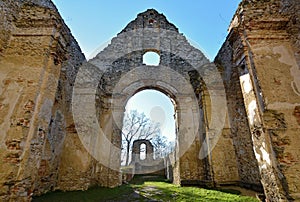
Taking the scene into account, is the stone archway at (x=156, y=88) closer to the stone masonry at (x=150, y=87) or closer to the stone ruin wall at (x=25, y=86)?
the stone masonry at (x=150, y=87)

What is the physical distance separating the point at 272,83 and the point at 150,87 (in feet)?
23.2

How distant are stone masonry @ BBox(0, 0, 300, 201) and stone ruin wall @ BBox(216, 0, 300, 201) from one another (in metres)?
0.02

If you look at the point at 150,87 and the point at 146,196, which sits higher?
the point at 150,87

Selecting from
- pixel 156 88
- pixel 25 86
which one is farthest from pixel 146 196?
pixel 156 88

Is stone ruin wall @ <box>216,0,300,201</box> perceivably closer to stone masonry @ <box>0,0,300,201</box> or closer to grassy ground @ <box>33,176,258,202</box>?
stone masonry @ <box>0,0,300,201</box>

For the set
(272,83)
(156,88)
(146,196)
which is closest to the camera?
(272,83)

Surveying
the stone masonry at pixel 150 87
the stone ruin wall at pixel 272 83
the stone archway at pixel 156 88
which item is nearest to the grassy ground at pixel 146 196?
the stone masonry at pixel 150 87

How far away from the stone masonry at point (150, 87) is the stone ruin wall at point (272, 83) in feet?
0.05

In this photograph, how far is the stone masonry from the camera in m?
2.72

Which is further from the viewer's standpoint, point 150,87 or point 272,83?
point 150,87

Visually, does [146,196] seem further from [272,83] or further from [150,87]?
[150,87]

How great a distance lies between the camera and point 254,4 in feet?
11.3

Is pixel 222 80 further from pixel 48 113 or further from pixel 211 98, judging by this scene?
pixel 48 113

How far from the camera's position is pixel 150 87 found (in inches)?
382
